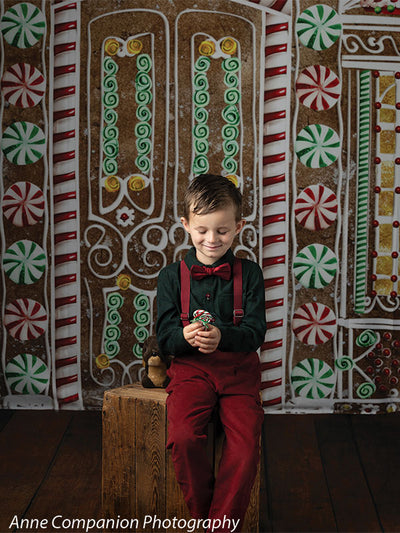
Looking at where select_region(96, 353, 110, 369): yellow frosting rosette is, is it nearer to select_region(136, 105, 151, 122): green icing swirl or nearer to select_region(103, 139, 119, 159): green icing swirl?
select_region(103, 139, 119, 159): green icing swirl

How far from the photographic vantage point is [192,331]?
5.98 feet

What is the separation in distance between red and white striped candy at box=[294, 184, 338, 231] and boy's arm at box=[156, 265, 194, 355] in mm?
1213

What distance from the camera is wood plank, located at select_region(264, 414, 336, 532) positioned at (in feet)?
6.83

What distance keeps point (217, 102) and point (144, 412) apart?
165 cm

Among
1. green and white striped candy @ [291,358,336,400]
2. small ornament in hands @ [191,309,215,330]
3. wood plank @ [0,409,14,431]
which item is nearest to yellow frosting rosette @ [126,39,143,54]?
small ornament in hands @ [191,309,215,330]

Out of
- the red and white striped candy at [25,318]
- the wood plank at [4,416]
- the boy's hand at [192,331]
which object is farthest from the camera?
the red and white striped candy at [25,318]

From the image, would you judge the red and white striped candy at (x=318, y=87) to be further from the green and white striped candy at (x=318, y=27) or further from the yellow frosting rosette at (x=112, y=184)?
the yellow frosting rosette at (x=112, y=184)

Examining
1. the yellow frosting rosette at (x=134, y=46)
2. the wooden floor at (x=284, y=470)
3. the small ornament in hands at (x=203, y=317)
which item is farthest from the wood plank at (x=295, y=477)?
the yellow frosting rosette at (x=134, y=46)

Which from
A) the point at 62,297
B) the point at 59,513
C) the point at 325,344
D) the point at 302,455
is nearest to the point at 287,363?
the point at 325,344

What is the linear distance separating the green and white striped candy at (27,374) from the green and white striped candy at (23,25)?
152cm

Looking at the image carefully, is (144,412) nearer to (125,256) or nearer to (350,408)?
(125,256)

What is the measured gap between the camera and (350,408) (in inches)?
121

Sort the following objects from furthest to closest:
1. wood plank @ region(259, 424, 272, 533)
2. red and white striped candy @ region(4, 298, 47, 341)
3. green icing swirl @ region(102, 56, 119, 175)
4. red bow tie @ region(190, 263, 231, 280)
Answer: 1. red and white striped candy @ region(4, 298, 47, 341)
2. green icing swirl @ region(102, 56, 119, 175)
3. wood plank @ region(259, 424, 272, 533)
4. red bow tie @ region(190, 263, 231, 280)

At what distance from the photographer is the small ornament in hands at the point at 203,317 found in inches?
72.4
